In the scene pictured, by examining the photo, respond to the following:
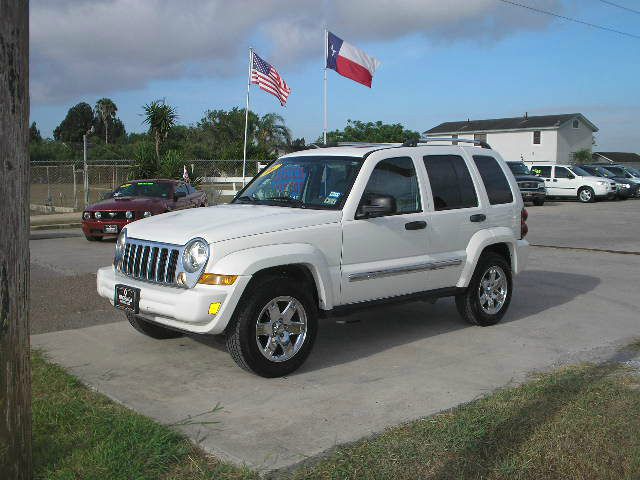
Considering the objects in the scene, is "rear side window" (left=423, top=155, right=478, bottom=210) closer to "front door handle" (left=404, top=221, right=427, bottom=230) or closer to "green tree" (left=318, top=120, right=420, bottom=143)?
"front door handle" (left=404, top=221, right=427, bottom=230)

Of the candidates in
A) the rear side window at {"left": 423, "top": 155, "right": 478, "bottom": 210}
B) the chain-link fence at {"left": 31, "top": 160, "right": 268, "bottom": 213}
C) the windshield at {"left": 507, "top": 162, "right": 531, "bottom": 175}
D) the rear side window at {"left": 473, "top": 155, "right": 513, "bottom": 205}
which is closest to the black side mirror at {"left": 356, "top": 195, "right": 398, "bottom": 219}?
the rear side window at {"left": 423, "top": 155, "right": 478, "bottom": 210}

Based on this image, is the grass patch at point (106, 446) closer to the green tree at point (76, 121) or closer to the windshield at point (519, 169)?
the windshield at point (519, 169)

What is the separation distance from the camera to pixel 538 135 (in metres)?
57.4

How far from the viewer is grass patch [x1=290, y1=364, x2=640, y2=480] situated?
3.97 meters

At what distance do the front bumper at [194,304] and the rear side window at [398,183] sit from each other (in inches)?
70.3

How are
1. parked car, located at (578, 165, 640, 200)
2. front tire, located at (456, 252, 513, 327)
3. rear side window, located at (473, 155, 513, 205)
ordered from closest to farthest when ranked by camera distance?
front tire, located at (456, 252, 513, 327) → rear side window, located at (473, 155, 513, 205) → parked car, located at (578, 165, 640, 200)

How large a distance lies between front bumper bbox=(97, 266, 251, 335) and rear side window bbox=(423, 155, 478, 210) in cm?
251

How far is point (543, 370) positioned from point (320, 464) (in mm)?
2697

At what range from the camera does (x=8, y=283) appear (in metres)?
3.51

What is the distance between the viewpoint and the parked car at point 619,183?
1345 inches

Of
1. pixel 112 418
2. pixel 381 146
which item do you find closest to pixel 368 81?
pixel 381 146

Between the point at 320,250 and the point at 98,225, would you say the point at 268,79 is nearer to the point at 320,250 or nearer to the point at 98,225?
the point at 98,225

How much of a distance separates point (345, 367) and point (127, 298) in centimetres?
190

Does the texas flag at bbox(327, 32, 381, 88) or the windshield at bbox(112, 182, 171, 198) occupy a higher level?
the texas flag at bbox(327, 32, 381, 88)
